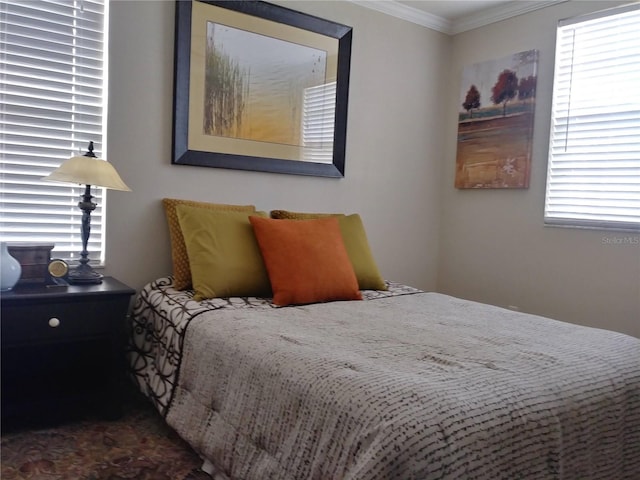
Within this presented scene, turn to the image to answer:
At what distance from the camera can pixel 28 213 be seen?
2.40 metres

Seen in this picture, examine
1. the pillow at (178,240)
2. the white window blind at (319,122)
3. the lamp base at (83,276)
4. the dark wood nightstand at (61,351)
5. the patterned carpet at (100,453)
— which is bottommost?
the patterned carpet at (100,453)

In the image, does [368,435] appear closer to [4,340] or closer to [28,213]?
[4,340]

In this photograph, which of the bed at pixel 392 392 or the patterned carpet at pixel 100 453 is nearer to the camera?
the bed at pixel 392 392

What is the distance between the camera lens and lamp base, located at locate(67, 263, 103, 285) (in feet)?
7.48

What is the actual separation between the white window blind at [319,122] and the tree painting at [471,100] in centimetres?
107

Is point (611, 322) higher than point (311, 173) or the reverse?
the reverse

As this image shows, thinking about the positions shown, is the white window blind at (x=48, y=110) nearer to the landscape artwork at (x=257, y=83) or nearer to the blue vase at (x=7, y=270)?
the blue vase at (x=7, y=270)

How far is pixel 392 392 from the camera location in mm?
1244

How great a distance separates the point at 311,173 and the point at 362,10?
1168 millimetres

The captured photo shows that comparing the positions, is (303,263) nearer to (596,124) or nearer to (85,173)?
(85,173)

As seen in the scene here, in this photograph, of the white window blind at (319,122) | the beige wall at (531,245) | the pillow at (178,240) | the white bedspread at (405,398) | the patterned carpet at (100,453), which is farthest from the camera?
the white window blind at (319,122)

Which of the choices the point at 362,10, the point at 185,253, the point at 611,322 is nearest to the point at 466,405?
the point at 185,253

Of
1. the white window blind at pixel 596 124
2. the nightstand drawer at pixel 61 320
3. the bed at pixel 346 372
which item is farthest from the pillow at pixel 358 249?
the white window blind at pixel 596 124

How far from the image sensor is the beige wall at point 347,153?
8.52 ft
